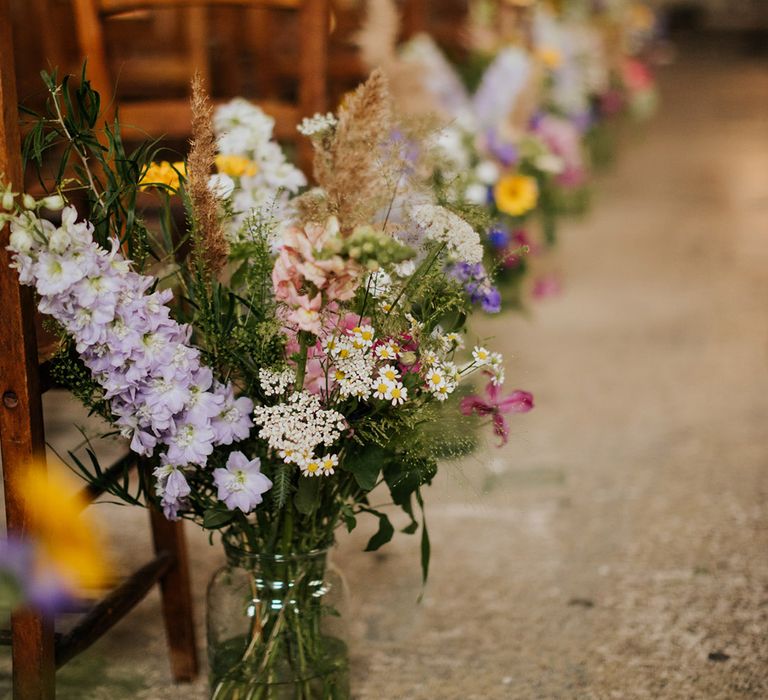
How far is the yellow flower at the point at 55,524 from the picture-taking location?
1.12 m

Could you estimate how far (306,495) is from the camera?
1.11 meters

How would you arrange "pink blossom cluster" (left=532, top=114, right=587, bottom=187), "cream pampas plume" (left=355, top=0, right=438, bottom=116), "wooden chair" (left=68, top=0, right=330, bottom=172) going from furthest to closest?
"pink blossom cluster" (left=532, top=114, right=587, bottom=187) < "cream pampas plume" (left=355, top=0, right=438, bottom=116) < "wooden chair" (left=68, top=0, right=330, bottom=172)

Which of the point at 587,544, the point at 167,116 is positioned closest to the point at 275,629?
the point at 587,544

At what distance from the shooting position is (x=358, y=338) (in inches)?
40.0

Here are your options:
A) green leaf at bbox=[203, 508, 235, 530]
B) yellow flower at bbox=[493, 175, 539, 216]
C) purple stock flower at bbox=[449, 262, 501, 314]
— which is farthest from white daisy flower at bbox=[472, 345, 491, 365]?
yellow flower at bbox=[493, 175, 539, 216]

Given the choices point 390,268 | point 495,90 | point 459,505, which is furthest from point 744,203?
point 390,268

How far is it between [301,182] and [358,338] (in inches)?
12.9

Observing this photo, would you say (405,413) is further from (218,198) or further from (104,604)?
(104,604)

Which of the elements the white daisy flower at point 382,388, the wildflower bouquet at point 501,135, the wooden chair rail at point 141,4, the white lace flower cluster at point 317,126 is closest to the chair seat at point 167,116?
the wooden chair rail at point 141,4

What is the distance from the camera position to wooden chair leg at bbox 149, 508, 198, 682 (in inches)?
58.2

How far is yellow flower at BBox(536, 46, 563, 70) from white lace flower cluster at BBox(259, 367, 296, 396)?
9.34ft

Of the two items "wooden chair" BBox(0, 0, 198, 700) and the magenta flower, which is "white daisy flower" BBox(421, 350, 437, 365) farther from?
"wooden chair" BBox(0, 0, 198, 700)

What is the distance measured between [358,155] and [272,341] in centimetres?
21

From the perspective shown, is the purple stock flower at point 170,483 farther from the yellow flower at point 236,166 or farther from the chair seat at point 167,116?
the chair seat at point 167,116
